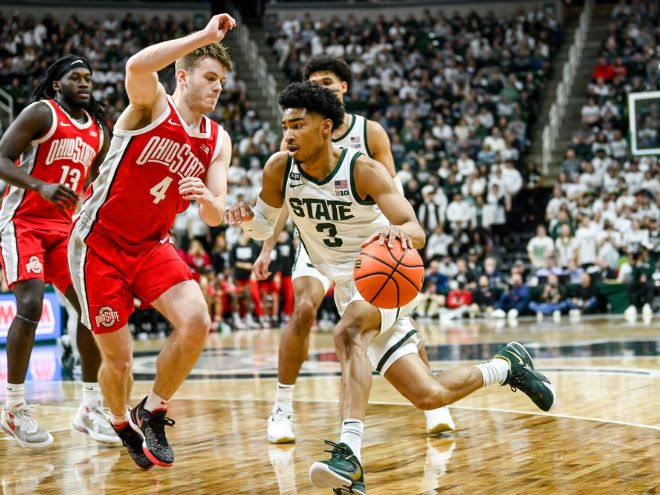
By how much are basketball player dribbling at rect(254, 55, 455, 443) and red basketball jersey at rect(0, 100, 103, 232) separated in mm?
1218

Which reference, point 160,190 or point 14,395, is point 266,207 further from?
point 14,395

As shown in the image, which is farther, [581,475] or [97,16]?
[97,16]

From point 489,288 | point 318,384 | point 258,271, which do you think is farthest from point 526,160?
point 258,271

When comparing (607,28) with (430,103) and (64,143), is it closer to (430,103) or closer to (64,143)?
A: (430,103)

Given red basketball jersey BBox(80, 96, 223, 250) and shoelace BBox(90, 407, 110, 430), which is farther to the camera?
shoelace BBox(90, 407, 110, 430)

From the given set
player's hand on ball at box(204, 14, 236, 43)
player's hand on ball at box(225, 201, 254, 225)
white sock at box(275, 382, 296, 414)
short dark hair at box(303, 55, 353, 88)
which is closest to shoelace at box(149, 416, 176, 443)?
white sock at box(275, 382, 296, 414)

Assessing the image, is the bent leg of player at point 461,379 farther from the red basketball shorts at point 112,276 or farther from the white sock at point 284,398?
the red basketball shorts at point 112,276

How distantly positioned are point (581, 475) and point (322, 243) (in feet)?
5.86

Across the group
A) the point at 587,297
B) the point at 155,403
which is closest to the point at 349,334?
the point at 155,403

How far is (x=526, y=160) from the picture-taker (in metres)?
20.6

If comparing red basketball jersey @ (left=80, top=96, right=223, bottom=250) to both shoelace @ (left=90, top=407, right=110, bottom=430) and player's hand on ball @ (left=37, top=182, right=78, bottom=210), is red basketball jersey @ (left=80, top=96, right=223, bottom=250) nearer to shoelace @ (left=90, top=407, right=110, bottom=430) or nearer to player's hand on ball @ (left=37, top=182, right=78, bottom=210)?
player's hand on ball @ (left=37, top=182, right=78, bottom=210)

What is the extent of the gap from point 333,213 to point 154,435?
142cm

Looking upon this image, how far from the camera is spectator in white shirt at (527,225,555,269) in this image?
1692 centimetres

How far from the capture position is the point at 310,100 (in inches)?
188
